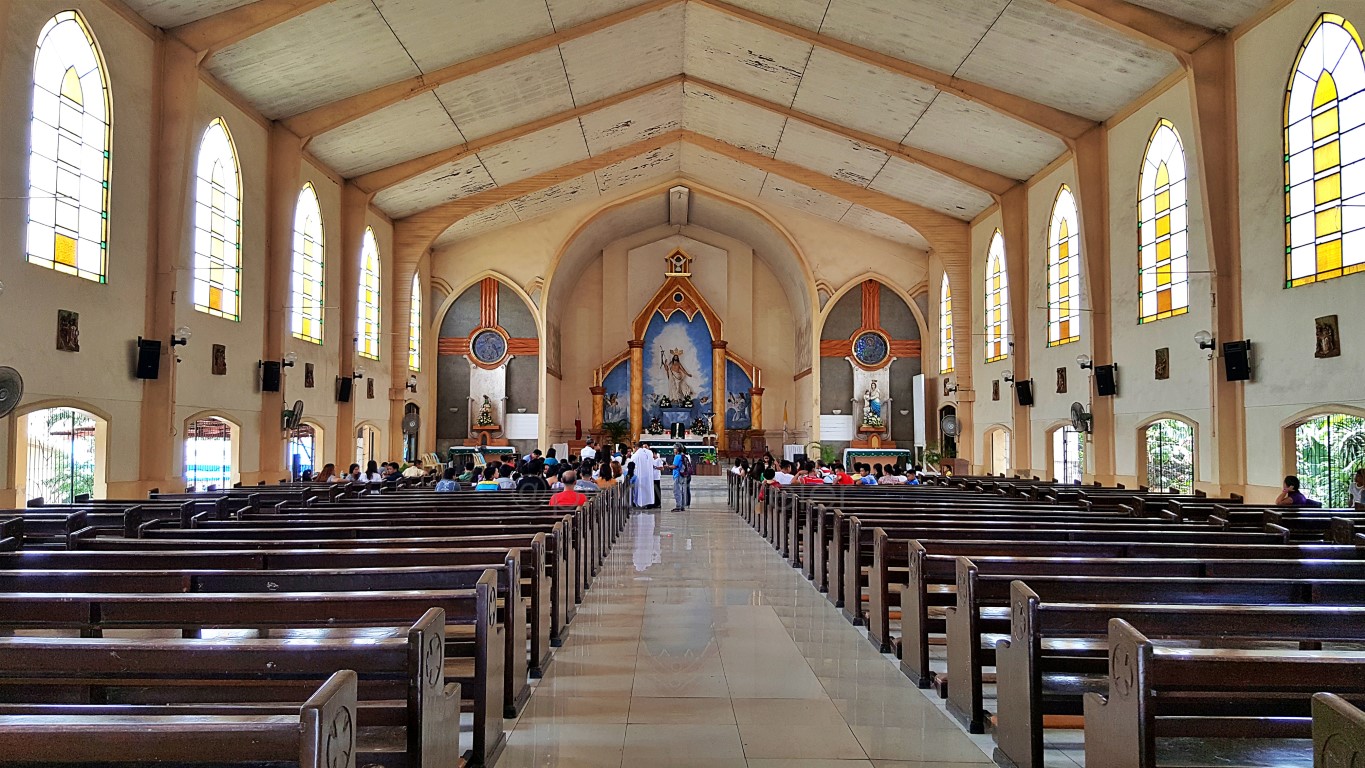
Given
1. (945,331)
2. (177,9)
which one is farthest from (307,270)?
(945,331)

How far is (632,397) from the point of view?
29.4m

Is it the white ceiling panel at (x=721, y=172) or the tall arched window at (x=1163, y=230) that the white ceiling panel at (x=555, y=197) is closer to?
the white ceiling panel at (x=721, y=172)

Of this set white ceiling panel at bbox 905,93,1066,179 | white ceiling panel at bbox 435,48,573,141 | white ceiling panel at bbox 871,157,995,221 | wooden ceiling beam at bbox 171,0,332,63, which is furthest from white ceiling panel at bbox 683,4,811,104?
wooden ceiling beam at bbox 171,0,332,63

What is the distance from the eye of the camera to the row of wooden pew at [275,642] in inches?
70.0

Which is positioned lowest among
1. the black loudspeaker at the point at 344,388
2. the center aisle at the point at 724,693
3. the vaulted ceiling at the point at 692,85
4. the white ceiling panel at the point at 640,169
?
the center aisle at the point at 724,693

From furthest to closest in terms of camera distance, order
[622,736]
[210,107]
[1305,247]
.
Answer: [210,107] < [1305,247] < [622,736]

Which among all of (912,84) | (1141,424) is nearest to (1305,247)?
(1141,424)

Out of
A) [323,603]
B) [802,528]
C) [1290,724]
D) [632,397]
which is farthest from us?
[632,397]

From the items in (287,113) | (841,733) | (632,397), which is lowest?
(841,733)

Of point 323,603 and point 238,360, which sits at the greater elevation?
point 238,360

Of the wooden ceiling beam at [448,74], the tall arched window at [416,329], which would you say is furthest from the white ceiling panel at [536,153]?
the tall arched window at [416,329]

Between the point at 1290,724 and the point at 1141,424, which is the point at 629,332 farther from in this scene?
the point at 1290,724

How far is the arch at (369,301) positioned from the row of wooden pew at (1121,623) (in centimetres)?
1569

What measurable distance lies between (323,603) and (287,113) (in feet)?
47.5
